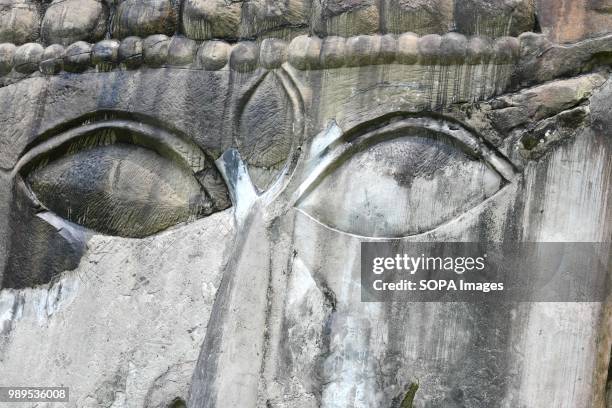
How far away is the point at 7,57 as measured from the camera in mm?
3289

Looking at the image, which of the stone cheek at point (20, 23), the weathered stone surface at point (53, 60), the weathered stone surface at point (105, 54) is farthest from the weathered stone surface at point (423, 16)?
the stone cheek at point (20, 23)

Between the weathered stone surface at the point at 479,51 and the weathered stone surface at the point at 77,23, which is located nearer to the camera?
the weathered stone surface at the point at 479,51

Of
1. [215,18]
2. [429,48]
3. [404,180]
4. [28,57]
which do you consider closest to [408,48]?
[429,48]

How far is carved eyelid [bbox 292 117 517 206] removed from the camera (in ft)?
9.09

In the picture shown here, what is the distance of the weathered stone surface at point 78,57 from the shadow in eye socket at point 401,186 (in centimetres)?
80

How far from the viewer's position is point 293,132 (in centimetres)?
291

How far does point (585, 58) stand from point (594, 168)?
29 centimetres

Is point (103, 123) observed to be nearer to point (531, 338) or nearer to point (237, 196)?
point (237, 196)

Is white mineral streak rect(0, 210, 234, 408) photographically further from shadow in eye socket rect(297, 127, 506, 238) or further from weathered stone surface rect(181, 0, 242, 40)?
weathered stone surface rect(181, 0, 242, 40)

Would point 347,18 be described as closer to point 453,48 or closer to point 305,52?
point 305,52

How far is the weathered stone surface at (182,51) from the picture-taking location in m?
3.05

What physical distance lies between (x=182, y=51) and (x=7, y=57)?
0.60 meters

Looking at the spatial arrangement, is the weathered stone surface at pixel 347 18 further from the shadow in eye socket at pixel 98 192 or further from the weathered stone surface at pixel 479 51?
the shadow in eye socket at pixel 98 192

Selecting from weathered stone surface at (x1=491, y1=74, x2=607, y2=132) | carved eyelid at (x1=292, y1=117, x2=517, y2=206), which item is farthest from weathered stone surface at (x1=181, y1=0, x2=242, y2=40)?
weathered stone surface at (x1=491, y1=74, x2=607, y2=132)
